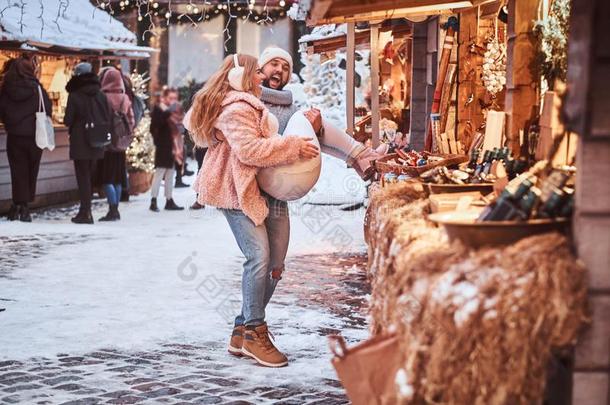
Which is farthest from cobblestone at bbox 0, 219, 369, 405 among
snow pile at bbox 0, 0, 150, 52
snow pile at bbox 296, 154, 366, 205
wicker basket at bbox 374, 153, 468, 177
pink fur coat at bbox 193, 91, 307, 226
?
snow pile at bbox 296, 154, 366, 205

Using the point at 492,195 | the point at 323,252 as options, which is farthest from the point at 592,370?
the point at 323,252

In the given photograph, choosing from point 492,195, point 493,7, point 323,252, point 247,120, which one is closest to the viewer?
point 492,195

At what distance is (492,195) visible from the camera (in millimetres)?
5031

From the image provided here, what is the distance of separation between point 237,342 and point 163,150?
9.06m

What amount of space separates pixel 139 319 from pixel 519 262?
4.76m

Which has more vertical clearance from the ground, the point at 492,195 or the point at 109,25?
Result: the point at 109,25

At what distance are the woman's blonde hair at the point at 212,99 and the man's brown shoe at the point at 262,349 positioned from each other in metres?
1.22

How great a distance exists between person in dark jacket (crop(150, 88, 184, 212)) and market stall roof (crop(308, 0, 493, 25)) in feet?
26.1

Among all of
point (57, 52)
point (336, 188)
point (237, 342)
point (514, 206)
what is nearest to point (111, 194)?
point (57, 52)

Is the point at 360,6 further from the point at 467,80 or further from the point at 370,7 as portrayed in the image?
the point at 467,80

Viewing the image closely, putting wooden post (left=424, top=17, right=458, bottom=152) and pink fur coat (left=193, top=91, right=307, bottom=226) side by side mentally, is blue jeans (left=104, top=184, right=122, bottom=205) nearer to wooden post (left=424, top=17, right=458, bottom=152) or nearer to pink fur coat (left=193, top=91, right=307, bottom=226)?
wooden post (left=424, top=17, right=458, bottom=152)

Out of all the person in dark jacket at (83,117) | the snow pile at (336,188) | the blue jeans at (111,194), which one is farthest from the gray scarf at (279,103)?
the snow pile at (336,188)

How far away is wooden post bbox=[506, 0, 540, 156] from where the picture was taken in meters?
5.72

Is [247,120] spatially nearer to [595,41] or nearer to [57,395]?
[57,395]
